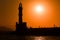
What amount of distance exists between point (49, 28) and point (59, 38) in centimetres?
261

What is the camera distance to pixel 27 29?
164 ft

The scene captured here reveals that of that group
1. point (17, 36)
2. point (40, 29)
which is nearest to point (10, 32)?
point (17, 36)

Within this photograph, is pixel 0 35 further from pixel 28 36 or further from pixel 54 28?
pixel 54 28

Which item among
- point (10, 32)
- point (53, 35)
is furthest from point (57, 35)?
point (10, 32)

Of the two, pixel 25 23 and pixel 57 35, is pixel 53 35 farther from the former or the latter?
pixel 25 23

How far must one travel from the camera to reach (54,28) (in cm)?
5119

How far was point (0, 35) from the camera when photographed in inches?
2283

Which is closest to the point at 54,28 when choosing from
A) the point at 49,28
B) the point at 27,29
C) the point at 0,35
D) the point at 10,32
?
the point at 49,28

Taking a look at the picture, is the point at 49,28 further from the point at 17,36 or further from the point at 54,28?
the point at 17,36

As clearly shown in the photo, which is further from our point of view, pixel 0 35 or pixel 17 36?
pixel 0 35

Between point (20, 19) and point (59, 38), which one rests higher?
point (20, 19)

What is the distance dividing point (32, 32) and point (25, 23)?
1.98 meters

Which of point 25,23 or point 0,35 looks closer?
point 25,23

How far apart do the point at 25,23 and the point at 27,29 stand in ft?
3.71
